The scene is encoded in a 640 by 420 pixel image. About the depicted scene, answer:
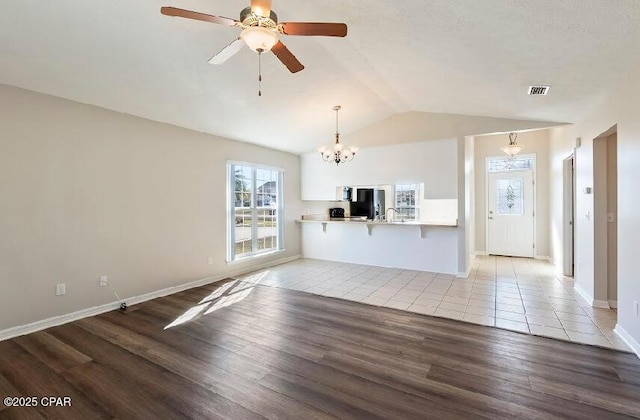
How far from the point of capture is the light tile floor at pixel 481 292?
323 centimetres

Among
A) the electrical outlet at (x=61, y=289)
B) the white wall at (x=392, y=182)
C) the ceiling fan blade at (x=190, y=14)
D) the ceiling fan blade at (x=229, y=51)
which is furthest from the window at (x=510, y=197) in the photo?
the electrical outlet at (x=61, y=289)

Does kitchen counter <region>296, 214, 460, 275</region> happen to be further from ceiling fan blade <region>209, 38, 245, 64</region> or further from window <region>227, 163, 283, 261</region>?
ceiling fan blade <region>209, 38, 245, 64</region>

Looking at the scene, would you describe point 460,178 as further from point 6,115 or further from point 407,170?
point 6,115

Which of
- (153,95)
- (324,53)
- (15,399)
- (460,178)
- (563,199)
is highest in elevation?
(324,53)

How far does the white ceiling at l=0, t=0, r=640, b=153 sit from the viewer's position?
2258 mm

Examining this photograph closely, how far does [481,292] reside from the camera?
173 inches

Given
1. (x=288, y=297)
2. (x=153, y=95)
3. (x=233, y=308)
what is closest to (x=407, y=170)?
(x=288, y=297)

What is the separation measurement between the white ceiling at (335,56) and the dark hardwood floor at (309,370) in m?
2.59

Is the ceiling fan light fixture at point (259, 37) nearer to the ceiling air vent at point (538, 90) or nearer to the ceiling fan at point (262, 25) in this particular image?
the ceiling fan at point (262, 25)

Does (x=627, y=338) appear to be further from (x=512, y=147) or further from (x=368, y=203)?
(x=368, y=203)

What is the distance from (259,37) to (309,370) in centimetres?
249

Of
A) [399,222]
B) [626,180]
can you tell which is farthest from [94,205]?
[626,180]

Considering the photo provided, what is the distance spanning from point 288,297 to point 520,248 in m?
5.83

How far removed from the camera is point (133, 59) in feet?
9.79
